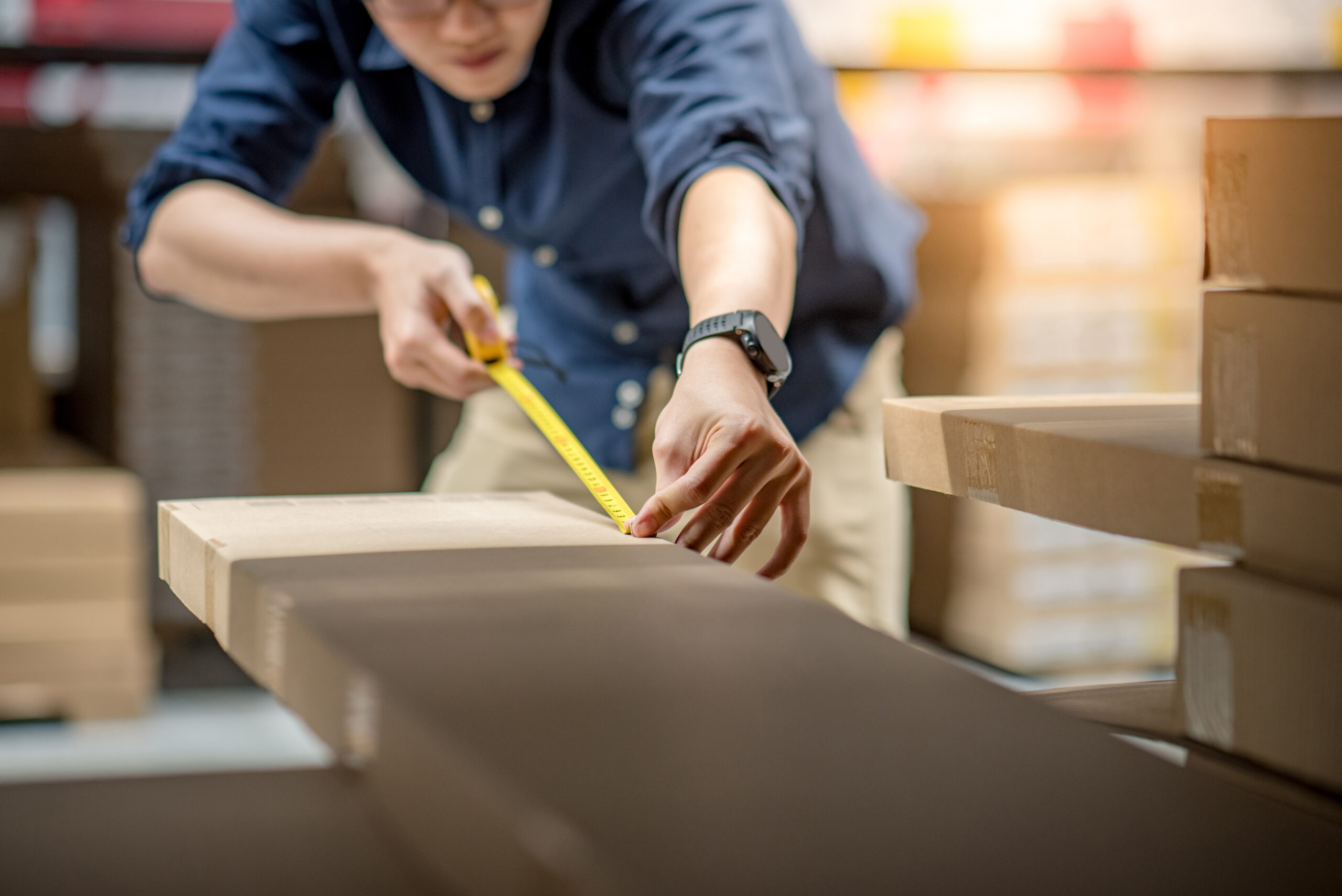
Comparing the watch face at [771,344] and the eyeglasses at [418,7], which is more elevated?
the eyeglasses at [418,7]

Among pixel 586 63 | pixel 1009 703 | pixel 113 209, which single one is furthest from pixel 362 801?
pixel 113 209

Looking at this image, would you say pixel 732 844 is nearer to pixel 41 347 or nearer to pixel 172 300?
pixel 172 300

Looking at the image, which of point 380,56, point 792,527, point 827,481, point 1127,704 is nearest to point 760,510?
point 792,527

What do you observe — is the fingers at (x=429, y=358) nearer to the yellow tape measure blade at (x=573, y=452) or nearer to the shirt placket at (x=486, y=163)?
the yellow tape measure blade at (x=573, y=452)

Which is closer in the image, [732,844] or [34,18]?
[732,844]

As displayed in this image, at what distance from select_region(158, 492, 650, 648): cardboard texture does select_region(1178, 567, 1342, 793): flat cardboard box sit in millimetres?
362

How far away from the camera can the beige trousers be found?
1470 millimetres

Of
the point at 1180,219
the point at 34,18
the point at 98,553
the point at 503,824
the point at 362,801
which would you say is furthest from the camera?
the point at 1180,219

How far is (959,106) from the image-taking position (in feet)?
9.16

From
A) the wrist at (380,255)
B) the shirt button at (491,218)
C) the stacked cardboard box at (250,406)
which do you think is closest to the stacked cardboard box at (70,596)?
the stacked cardboard box at (250,406)

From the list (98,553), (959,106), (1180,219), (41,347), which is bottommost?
(98,553)

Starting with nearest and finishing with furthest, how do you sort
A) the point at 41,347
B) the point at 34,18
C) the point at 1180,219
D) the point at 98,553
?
the point at 34,18, the point at 98,553, the point at 1180,219, the point at 41,347

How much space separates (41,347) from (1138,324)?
2.57m

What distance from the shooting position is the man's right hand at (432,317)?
110 centimetres
